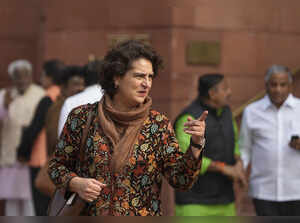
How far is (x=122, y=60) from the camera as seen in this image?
4305 mm

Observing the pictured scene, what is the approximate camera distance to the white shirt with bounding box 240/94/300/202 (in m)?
6.73

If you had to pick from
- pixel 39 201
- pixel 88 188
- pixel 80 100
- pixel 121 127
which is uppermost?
pixel 121 127

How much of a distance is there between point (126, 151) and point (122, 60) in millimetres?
571

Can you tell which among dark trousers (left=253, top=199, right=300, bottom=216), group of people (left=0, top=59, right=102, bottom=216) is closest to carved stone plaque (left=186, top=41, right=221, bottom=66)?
group of people (left=0, top=59, right=102, bottom=216)

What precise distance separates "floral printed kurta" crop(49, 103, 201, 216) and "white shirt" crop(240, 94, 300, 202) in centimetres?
278

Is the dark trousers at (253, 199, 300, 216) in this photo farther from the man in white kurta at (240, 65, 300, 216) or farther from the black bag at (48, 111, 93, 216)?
the black bag at (48, 111, 93, 216)

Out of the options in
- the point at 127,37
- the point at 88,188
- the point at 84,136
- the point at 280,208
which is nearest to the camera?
the point at 88,188

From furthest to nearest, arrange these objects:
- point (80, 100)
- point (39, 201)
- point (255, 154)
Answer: point (39, 201)
point (255, 154)
point (80, 100)

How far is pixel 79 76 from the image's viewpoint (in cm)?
745

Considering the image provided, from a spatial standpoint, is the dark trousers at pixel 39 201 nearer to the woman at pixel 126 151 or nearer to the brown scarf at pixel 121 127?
the woman at pixel 126 151

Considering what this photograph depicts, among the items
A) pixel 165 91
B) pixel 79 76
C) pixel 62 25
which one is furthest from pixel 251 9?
pixel 79 76

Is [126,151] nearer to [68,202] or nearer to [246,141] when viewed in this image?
[68,202]

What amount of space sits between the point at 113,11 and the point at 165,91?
1.23 meters

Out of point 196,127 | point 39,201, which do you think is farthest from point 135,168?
point 39,201
